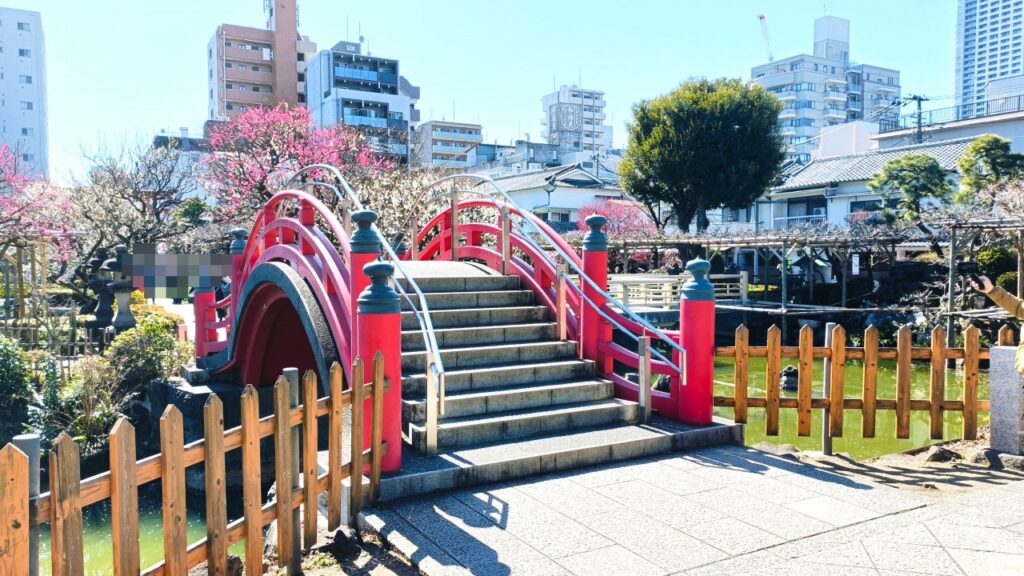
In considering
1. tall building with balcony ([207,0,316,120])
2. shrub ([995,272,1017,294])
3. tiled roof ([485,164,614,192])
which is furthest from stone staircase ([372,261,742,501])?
tall building with balcony ([207,0,316,120])

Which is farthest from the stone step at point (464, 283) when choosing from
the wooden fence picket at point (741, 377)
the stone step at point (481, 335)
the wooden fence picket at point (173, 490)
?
the wooden fence picket at point (173, 490)

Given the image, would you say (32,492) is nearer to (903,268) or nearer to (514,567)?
(514,567)

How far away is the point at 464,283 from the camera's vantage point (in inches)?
330

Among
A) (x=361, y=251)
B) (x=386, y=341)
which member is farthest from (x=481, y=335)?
(x=386, y=341)

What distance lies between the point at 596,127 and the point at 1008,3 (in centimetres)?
13208

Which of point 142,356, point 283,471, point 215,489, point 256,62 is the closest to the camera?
point 215,489

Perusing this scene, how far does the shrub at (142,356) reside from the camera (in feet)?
39.8

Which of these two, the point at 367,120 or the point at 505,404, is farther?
the point at 367,120

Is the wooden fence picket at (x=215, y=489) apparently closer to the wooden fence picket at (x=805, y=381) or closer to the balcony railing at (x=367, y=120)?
the wooden fence picket at (x=805, y=381)

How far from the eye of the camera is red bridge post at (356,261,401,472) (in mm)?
5227

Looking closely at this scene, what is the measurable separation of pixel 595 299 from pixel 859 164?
32063mm

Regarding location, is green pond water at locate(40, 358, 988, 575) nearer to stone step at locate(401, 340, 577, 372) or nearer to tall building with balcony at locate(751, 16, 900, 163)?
stone step at locate(401, 340, 577, 372)

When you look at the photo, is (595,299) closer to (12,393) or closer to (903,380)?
(903,380)

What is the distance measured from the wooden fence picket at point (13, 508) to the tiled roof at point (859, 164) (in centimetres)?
3370
